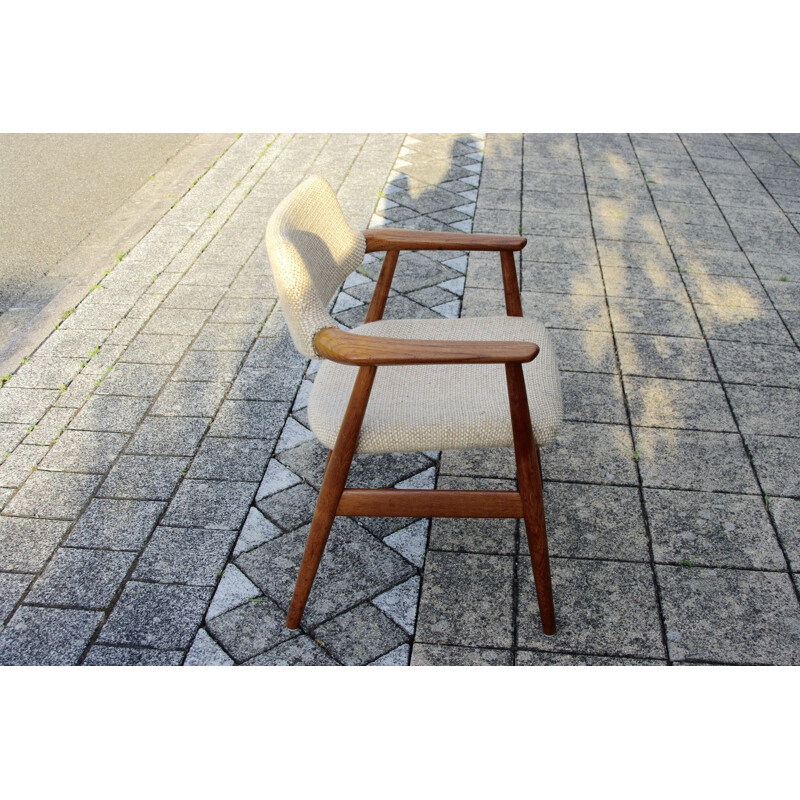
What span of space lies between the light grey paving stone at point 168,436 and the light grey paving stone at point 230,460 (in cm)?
6

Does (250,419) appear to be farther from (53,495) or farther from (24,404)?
(24,404)

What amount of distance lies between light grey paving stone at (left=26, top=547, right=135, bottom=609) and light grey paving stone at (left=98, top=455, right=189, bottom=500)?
271 millimetres

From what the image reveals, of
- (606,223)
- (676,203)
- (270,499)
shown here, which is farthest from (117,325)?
(676,203)

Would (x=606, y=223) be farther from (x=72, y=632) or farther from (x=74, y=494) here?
(x=72, y=632)

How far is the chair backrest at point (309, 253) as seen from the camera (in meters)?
1.99

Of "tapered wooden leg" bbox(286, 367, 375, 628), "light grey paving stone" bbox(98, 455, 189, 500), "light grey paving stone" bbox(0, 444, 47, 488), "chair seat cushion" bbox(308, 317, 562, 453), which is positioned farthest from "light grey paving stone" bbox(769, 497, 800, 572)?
"light grey paving stone" bbox(0, 444, 47, 488)

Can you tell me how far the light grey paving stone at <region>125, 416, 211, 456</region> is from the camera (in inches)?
115

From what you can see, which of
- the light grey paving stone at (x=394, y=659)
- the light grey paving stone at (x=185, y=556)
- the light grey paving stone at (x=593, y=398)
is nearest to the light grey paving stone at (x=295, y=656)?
the light grey paving stone at (x=394, y=659)

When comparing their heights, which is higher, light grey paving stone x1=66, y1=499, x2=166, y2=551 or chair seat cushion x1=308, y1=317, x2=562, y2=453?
chair seat cushion x1=308, y1=317, x2=562, y2=453

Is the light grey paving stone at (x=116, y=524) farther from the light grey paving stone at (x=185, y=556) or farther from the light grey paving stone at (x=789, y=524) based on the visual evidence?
the light grey paving stone at (x=789, y=524)

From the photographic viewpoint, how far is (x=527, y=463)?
2090mm

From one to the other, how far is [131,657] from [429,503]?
2.94 feet

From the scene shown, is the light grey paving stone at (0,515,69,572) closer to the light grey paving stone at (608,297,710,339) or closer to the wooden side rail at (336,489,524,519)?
the wooden side rail at (336,489,524,519)

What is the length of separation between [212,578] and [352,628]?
46 cm
